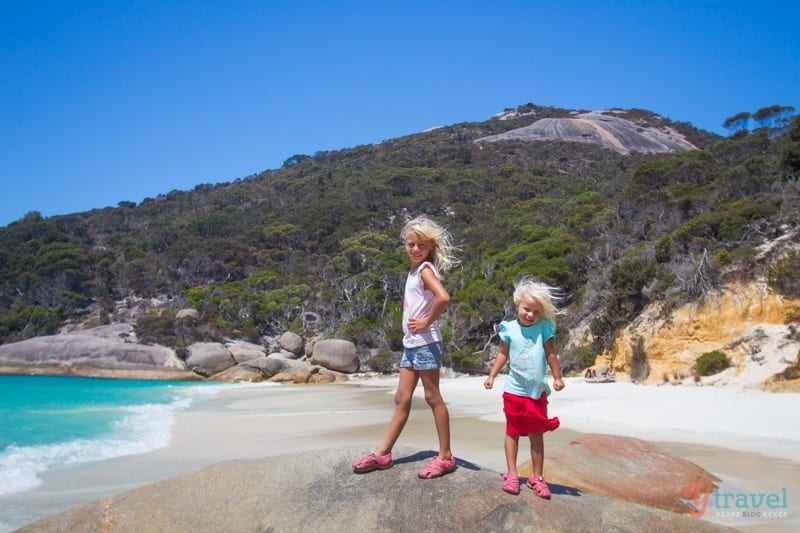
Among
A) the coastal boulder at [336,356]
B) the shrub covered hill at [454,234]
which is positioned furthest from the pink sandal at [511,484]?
the coastal boulder at [336,356]

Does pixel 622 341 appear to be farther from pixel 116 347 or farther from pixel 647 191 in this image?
pixel 116 347

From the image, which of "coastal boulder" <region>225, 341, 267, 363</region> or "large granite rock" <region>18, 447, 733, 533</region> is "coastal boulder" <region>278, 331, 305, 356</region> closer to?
"coastal boulder" <region>225, 341, 267, 363</region>

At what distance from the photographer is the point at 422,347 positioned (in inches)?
139

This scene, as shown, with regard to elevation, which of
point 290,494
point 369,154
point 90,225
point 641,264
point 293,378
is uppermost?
point 369,154

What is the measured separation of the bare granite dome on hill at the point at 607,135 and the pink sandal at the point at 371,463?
94.4 meters

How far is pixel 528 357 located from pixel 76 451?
915cm

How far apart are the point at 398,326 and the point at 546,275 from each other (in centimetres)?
1193

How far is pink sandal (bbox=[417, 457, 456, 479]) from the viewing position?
Answer: 3.30m

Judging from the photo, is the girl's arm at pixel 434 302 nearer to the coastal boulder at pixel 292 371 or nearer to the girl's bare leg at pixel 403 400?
the girl's bare leg at pixel 403 400

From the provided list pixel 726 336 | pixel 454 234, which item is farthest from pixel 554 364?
pixel 454 234

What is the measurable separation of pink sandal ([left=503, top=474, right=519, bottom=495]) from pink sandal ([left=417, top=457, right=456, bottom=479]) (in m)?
0.35

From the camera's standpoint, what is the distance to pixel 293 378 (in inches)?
1242

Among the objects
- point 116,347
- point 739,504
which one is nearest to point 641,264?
point 739,504

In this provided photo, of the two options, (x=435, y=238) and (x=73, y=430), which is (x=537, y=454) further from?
(x=73, y=430)
